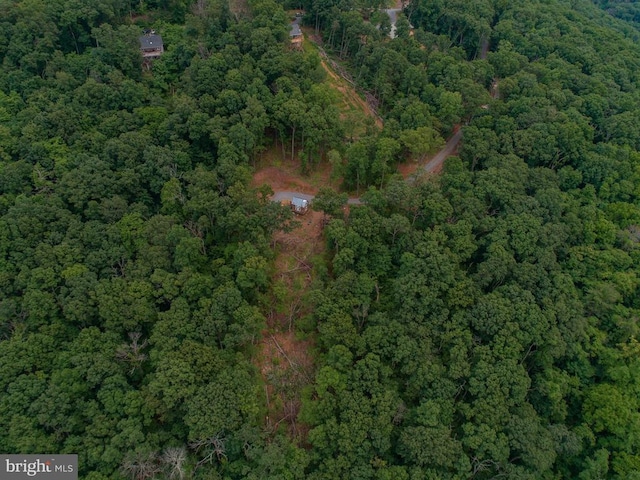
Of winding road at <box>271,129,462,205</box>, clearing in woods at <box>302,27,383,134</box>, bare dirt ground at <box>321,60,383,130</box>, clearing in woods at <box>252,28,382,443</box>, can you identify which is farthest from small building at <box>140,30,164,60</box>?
winding road at <box>271,129,462,205</box>

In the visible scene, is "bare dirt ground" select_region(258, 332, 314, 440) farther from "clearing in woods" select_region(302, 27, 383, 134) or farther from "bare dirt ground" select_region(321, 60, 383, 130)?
"bare dirt ground" select_region(321, 60, 383, 130)

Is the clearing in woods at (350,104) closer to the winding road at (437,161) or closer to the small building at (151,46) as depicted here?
Result: the winding road at (437,161)

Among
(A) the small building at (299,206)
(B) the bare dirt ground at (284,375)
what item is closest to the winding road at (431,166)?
(A) the small building at (299,206)

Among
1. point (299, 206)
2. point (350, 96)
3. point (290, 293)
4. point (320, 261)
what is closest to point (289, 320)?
point (290, 293)

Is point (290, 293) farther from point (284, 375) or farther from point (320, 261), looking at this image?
point (284, 375)

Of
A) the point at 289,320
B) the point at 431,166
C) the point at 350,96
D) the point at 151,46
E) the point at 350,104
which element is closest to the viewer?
the point at 289,320
